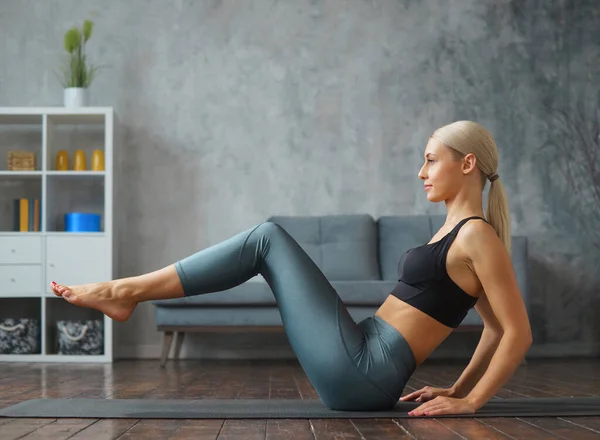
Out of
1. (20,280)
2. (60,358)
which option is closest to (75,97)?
(20,280)

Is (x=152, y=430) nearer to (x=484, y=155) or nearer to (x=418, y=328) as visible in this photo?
(x=418, y=328)

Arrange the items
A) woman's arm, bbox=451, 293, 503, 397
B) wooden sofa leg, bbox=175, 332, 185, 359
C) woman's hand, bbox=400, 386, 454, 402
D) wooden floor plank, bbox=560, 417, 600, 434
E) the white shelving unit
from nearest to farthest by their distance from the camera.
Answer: wooden floor plank, bbox=560, 417, 600, 434
woman's arm, bbox=451, 293, 503, 397
woman's hand, bbox=400, 386, 454, 402
the white shelving unit
wooden sofa leg, bbox=175, 332, 185, 359

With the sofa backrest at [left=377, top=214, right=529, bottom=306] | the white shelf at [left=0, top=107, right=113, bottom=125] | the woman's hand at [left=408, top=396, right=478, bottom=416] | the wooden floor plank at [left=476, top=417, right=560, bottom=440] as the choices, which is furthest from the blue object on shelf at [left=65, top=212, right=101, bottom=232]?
the wooden floor plank at [left=476, top=417, right=560, bottom=440]

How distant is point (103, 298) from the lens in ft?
6.61

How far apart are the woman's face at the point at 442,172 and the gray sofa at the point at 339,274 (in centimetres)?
232

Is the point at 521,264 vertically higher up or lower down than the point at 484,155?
lower down

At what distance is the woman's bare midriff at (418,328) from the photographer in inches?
81.7

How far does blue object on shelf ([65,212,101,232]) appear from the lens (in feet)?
16.3

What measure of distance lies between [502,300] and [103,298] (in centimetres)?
102

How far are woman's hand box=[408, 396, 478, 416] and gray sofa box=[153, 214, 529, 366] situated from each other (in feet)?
7.60

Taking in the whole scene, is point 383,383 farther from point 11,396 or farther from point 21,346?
point 21,346

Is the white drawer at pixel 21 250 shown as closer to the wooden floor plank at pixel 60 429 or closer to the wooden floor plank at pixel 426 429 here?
the wooden floor plank at pixel 60 429

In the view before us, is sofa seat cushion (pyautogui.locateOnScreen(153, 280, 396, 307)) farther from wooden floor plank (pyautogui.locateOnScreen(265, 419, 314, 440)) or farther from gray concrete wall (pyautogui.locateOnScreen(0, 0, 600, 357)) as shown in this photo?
wooden floor plank (pyautogui.locateOnScreen(265, 419, 314, 440))

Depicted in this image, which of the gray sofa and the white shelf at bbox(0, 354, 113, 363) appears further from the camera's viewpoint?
the white shelf at bbox(0, 354, 113, 363)
